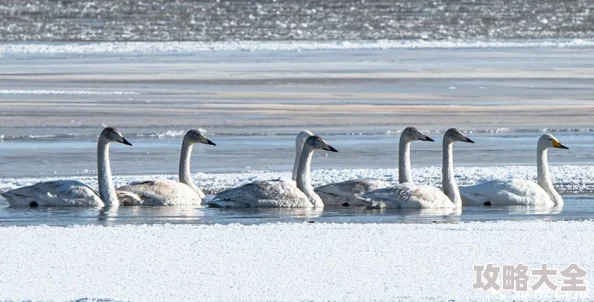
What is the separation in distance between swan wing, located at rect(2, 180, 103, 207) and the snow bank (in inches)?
718

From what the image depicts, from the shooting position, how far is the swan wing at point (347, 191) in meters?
10.3

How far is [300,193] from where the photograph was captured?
10.2 metres

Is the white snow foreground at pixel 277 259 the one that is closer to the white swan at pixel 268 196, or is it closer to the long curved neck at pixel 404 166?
the white swan at pixel 268 196

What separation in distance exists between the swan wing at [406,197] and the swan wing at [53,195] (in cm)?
209

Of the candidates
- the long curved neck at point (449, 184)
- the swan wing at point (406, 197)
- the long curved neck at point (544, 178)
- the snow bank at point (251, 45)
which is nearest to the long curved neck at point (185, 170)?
the swan wing at point (406, 197)

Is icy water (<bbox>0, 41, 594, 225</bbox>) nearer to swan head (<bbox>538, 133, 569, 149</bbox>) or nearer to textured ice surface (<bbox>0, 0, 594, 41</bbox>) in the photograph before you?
swan head (<bbox>538, 133, 569, 149</bbox>)

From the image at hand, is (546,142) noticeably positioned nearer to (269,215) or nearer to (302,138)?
(302,138)

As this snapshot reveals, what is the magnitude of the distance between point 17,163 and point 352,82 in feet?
33.0

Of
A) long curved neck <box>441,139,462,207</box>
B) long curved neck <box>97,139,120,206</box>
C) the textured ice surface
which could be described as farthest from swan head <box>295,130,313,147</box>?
the textured ice surface

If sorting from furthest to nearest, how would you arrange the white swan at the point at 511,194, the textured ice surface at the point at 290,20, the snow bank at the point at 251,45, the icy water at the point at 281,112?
the textured ice surface at the point at 290,20, the snow bank at the point at 251,45, the icy water at the point at 281,112, the white swan at the point at 511,194

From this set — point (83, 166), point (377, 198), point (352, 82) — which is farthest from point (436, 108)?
point (377, 198)

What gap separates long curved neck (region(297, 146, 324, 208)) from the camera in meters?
10.4

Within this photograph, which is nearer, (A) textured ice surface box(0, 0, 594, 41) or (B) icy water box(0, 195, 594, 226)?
(B) icy water box(0, 195, 594, 226)

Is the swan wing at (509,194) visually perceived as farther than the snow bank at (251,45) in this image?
No
